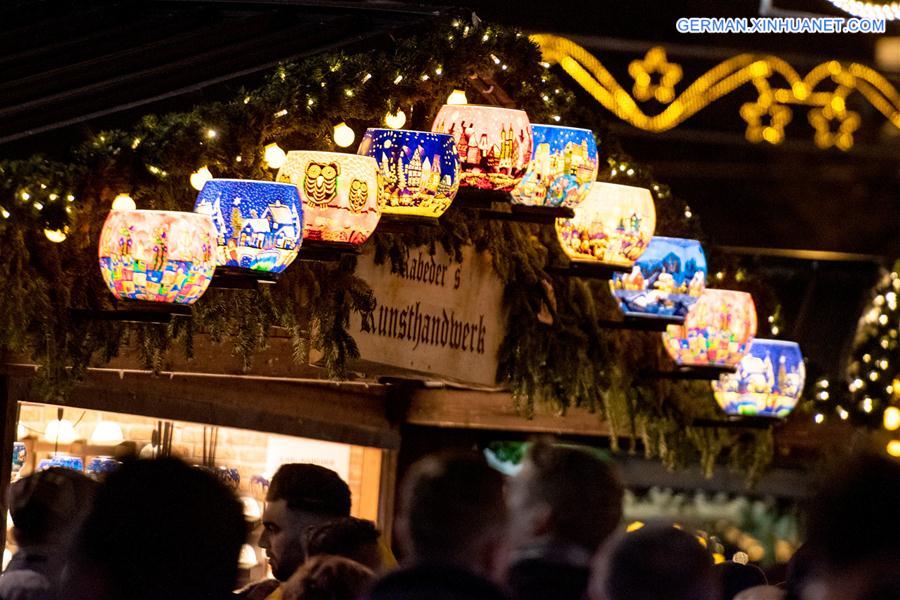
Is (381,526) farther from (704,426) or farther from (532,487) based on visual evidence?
(532,487)

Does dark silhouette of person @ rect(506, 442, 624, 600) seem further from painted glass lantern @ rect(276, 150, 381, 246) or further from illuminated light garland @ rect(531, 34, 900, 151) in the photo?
illuminated light garland @ rect(531, 34, 900, 151)

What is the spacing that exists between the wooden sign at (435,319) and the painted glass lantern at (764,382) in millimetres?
1889

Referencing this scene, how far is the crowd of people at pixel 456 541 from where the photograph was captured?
240cm

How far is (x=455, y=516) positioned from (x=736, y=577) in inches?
99.5

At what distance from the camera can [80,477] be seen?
186 inches

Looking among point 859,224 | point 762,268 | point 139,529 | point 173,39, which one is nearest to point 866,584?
point 139,529

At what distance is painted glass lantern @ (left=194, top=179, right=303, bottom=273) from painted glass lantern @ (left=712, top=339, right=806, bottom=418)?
412cm

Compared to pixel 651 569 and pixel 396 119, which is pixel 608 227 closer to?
pixel 396 119

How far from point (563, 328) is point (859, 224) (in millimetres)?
2527

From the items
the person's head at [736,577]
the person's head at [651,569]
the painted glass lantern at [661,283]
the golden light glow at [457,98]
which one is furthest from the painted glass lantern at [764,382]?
the person's head at [651,569]

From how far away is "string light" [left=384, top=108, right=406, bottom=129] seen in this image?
651 cm

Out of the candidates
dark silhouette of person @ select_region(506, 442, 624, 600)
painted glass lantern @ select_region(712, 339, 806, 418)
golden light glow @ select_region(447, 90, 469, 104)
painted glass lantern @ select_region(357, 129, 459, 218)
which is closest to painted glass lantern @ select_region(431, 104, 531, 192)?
painted glass lantern @ select_region(357, 129, 459, 218)

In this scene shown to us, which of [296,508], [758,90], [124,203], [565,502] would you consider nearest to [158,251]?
[124,203]

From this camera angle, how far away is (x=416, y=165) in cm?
589
